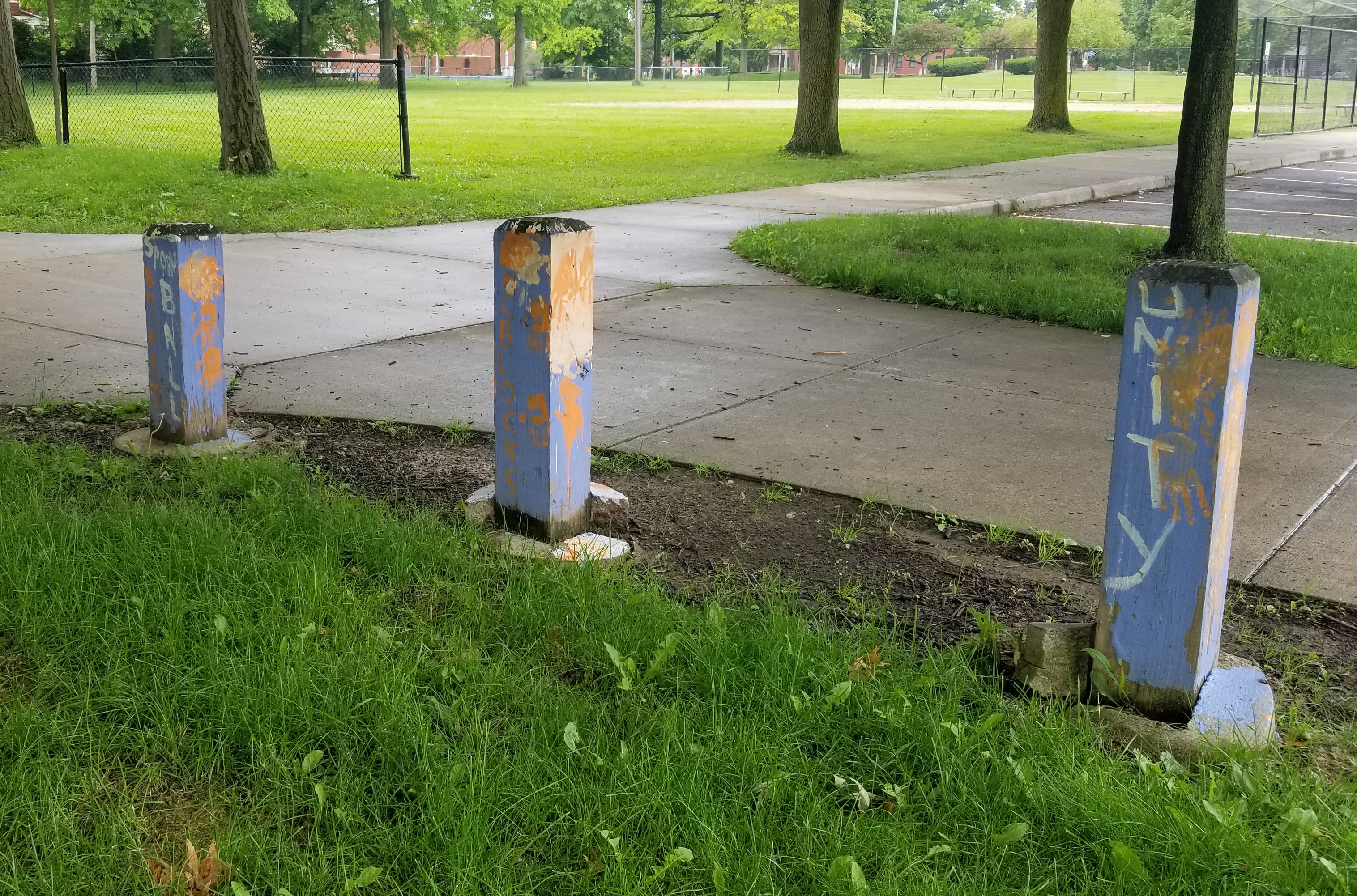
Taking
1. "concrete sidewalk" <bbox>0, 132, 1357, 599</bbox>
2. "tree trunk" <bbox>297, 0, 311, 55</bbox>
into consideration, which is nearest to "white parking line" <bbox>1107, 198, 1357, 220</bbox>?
"concrete sidewalk" <bbox>0, 132, 1357, 599</bbox>

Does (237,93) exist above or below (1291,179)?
above

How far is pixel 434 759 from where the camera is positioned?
2523 millimetres

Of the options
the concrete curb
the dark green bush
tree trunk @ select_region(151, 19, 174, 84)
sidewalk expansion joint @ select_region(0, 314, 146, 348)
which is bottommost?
sidewalk expansion joint @ select_region(0, 314, 146, 348)

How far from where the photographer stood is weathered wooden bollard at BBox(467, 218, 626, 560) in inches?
140

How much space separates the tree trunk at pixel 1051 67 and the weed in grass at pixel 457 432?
2332cm

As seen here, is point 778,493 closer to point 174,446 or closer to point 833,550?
point 833,550

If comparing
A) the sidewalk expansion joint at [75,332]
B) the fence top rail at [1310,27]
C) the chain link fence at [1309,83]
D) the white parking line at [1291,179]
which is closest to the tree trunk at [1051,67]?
the fence top rail at [1310,27]

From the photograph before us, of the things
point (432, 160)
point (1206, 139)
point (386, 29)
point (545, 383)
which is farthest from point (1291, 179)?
point (386, 29)

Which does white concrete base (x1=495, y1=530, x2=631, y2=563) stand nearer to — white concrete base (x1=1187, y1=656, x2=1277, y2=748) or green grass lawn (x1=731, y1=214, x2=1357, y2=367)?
white concrete base (x1=1187, y1=656, x2=1277, y2=748)

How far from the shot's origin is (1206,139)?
27.4 feet

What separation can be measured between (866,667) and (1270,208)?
44.8 feet

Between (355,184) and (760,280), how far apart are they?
6073mm

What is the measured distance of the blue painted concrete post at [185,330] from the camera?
4.45 metres

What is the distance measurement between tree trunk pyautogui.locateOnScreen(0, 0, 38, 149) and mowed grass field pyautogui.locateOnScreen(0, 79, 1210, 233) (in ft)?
2.08
